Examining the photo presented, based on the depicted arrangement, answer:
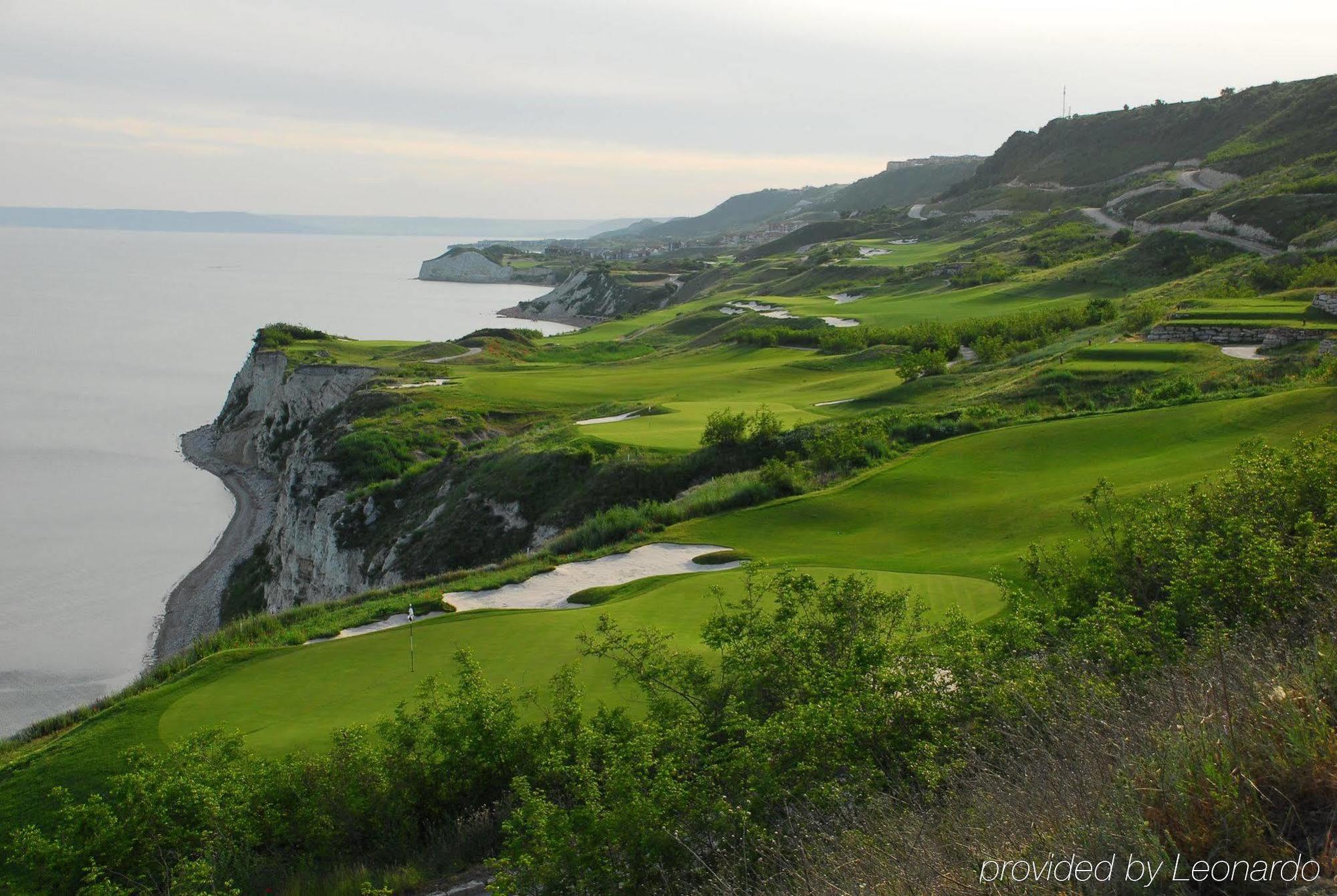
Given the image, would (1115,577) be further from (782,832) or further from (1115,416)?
(1115,416)

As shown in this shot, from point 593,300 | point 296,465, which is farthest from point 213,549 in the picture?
point 593,300

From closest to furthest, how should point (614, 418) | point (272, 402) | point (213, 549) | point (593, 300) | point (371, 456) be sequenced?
point (614, 418)
point (371, 456)
point (213, 549)
point (272, 402)
point (593, 300)

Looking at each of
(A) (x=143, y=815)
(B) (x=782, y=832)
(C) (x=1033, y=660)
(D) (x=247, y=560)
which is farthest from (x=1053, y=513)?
(D) (x=247, y=560)

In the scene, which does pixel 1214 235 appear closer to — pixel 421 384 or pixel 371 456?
pixel 421 384

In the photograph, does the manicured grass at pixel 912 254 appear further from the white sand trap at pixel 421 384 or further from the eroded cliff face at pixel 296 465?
the eroded cliff face at pixel 296 465

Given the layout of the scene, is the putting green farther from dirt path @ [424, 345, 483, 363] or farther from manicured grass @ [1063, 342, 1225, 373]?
dirt path @ [424, 345, 483, 363]
